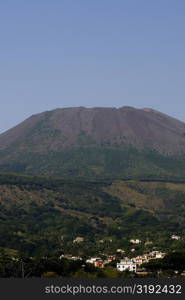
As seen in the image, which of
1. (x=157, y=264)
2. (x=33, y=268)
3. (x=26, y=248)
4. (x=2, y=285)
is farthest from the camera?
(x=26, y=248)

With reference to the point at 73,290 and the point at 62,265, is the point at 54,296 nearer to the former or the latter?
the point at 73,290

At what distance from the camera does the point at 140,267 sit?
121562 mm

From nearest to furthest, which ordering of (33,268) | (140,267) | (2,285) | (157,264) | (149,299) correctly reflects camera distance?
1. (149,299)
2. (2,285)
3. (33,268)
4. (157,264)
5. (140,267)

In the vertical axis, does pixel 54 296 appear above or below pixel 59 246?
above

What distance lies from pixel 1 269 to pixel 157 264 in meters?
26.4

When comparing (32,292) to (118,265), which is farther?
(118,265)

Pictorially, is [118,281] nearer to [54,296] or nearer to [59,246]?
[54,296]

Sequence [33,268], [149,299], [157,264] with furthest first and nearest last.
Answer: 1. [157,264]
2. [33,268]
3. [149,299]

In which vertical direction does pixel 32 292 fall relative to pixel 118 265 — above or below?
above

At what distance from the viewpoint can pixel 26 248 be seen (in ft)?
606

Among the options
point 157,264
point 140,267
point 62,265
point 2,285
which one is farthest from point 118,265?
point 2,285

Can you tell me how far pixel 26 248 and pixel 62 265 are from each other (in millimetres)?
86943

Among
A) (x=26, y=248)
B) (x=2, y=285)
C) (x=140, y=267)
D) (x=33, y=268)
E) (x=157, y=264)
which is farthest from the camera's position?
(x=26, y=248)

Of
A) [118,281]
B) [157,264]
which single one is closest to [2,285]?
[118,281]
